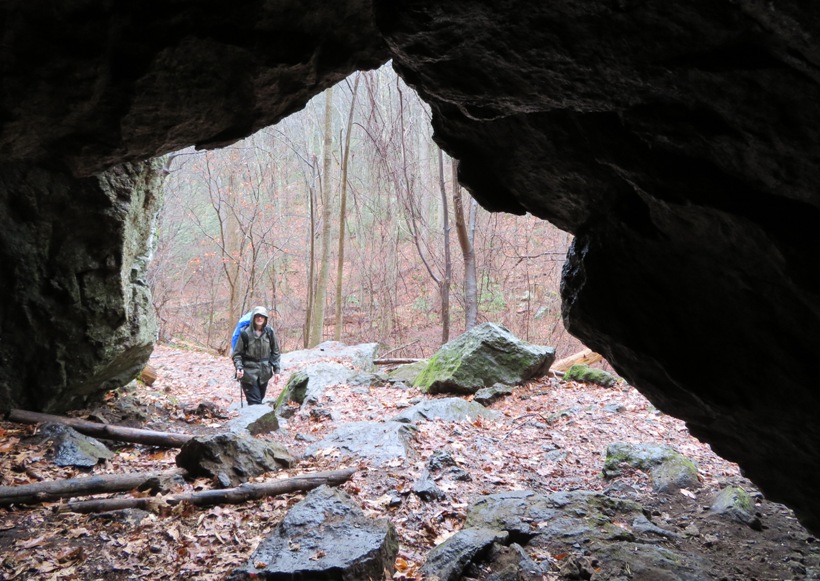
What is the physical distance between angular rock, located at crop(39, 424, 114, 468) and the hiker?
3213mm

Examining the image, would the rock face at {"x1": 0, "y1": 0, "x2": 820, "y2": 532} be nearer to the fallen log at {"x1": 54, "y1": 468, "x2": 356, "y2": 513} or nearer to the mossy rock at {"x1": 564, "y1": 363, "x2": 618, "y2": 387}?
the fallen log at {"x1": 54, "y1": 468, "x2": 356, "y2": 513}

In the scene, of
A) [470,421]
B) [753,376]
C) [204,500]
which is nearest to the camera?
[753,376]

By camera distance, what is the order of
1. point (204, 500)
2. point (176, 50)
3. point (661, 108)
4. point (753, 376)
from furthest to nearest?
point (204, 500) → point (176, 50) → point (753, 376) → point (661, 108)

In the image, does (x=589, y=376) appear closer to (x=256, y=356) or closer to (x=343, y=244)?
(x=256, y=356)

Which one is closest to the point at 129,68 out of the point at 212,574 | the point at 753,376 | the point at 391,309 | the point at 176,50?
the point at 176,50

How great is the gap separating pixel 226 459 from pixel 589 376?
8149 mm

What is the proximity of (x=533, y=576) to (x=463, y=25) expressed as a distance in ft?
12.9

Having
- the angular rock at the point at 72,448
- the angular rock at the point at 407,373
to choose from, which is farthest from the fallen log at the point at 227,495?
the angular rock at the point at 407,373

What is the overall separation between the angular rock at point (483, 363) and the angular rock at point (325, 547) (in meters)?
6.24

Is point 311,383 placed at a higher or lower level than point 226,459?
lower

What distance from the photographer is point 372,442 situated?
23.5 feet

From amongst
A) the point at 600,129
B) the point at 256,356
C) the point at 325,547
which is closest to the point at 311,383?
the point at 256,356

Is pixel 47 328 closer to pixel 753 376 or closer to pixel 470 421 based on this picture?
pixel 470 421

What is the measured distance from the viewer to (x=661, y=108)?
2.63 meters
